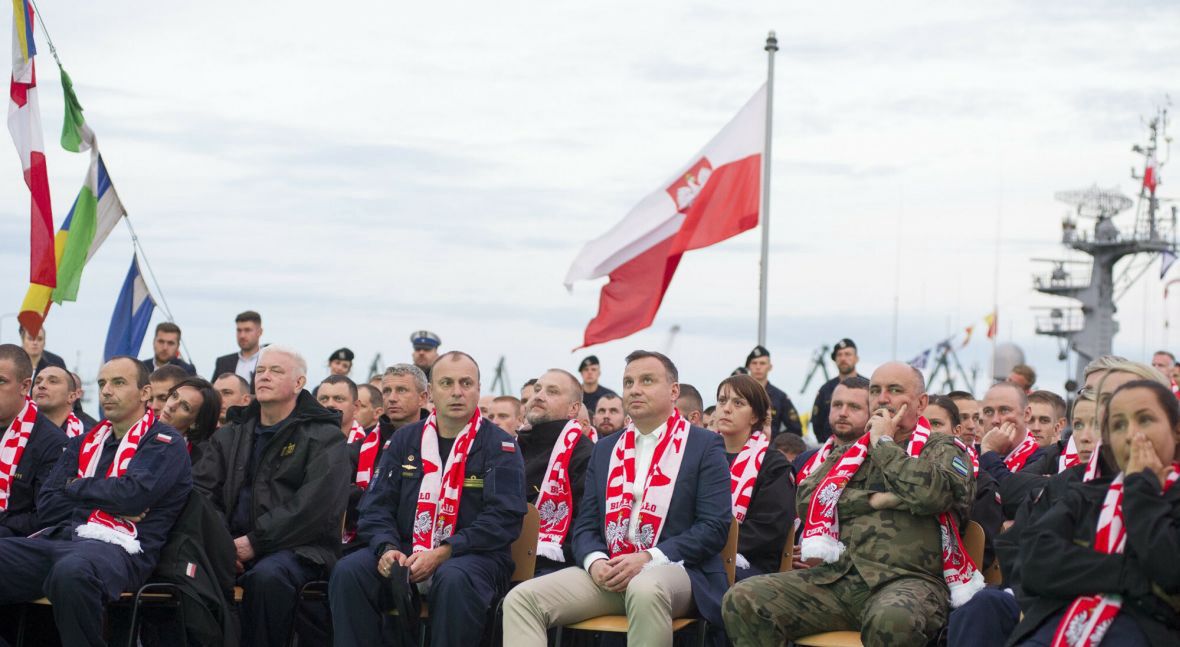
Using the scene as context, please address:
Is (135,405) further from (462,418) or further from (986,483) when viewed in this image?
(986,483)

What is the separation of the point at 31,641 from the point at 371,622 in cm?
250

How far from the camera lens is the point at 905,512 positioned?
6.79 metres

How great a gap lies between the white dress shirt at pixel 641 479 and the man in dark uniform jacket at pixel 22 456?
12.1 ft

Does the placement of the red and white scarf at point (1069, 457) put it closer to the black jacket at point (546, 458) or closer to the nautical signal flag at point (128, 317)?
the black jacket at point (546, 458)

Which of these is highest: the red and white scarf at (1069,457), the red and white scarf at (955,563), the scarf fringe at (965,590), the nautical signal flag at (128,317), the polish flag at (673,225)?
the polish flag at (673,225)

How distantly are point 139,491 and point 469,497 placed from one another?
1.85 metres

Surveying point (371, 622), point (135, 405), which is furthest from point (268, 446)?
point (371, 622)

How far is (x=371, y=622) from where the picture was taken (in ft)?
24.6

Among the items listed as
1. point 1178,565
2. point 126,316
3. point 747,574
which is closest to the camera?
point 1178,565

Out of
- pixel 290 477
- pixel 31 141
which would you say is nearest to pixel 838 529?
pixel 290 477

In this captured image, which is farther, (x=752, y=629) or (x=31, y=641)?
→ (x=31, y=641)

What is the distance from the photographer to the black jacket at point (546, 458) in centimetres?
886

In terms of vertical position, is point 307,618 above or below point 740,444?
below

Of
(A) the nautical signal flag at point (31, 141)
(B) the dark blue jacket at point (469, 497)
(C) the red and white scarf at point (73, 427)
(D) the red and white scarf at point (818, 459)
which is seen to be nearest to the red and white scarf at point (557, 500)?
(B) the dark blue jacket at point (469, 497)
